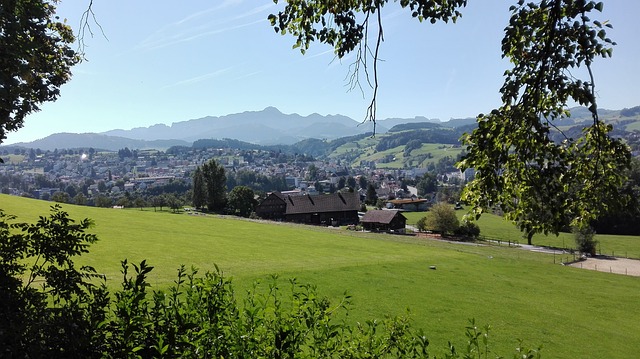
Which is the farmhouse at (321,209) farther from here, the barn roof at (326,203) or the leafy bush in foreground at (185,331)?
the leafy bush in foreground at (185,331)

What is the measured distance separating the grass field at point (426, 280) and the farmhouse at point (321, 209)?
39.9m

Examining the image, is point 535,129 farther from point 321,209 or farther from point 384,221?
point 321,209

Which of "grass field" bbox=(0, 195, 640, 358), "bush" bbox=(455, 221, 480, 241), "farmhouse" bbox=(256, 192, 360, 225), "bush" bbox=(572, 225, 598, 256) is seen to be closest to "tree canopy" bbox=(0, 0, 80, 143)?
"grass field" bbox=(0, 195, 640, 358)

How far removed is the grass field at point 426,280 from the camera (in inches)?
730

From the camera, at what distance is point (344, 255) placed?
1449 inches

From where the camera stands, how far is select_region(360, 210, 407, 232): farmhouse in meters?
80.1

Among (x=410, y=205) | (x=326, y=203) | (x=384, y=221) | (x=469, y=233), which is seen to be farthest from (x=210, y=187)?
(x=410, y=205)

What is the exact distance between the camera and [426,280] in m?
27.9

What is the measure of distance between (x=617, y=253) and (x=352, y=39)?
7696 centimetres

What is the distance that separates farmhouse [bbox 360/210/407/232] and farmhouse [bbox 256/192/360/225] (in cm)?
455

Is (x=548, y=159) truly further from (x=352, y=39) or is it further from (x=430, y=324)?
(x=430, y=324)

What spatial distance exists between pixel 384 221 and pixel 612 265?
39.7m

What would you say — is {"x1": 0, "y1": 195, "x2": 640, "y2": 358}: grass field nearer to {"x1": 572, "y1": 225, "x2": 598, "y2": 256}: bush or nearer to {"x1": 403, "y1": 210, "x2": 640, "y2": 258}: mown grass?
{"x1": 403, "y1": 210, "x2": 640, "y2": 258}: mown grass

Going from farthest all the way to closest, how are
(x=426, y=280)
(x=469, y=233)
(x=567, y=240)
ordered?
1. (x=567, y=240)
2. (x=469, y=233)
3. (x=426, y=280)
